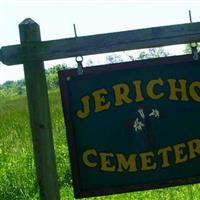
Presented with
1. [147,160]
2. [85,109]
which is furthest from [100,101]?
[147,160]

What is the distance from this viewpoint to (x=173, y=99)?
3.15 metres

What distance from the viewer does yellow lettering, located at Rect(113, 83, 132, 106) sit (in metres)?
3.12

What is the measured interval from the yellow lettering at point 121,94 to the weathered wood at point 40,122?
43 cm

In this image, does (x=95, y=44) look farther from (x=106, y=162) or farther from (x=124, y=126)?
(x=106, y=162)

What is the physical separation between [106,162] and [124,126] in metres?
0.24

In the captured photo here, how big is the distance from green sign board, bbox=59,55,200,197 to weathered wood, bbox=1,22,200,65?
109mm

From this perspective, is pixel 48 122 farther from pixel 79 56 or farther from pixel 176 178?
pixel 176 178

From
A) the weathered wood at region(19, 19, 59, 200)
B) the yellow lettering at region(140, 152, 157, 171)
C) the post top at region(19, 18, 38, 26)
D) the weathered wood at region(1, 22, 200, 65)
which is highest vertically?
the post top at region(19, 18, 38, 26)

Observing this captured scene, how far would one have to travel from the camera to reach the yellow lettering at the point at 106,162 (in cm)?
311

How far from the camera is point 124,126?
123 inches

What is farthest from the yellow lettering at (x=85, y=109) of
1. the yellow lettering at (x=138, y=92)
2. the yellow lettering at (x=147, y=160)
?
the yellow lettering at (x=147, y=160)

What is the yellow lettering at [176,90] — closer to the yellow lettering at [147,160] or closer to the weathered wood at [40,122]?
the yellow lettering at [147,160]

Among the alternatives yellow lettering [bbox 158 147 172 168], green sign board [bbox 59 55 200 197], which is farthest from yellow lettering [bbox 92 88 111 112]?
yellow lettering [bbox 158 147 172 168]

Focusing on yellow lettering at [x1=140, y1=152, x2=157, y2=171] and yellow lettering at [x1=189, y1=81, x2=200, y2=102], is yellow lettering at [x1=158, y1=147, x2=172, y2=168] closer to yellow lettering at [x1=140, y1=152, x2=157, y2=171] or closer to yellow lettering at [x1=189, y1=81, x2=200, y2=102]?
yellow lettering at [x1=140, y1=152, x2=157, y2=171]
